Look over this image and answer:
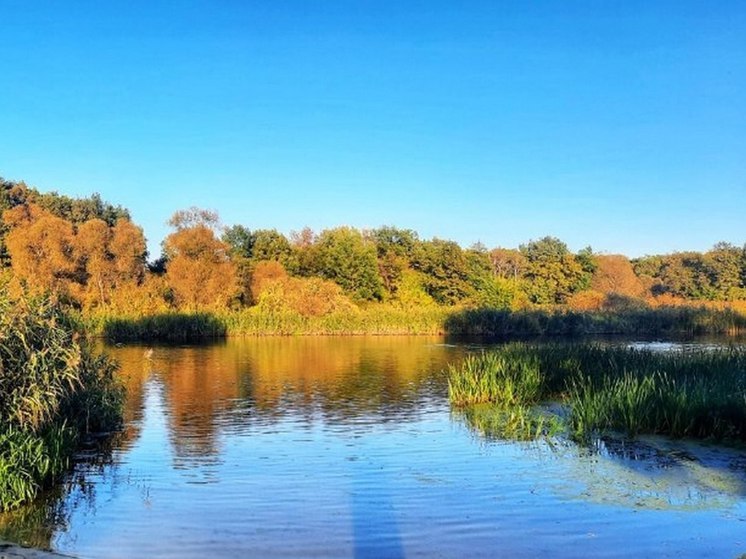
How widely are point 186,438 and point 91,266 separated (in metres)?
45.8

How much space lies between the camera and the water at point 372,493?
8234 millimetres

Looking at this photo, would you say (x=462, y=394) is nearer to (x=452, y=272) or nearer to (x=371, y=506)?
(x=371, y=506)

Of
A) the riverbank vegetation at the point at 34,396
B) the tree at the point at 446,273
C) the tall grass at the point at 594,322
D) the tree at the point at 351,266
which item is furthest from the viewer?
the tree at the point at 446,273

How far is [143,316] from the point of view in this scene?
4609 cm

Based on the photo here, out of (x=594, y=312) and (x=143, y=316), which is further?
(x=594, y=312)

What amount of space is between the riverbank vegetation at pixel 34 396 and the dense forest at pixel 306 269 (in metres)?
36.6

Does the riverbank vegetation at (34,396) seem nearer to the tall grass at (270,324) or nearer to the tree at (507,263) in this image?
the tall grass at (270,324)

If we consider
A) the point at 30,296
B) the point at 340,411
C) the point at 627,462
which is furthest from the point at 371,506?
the point at 340,411

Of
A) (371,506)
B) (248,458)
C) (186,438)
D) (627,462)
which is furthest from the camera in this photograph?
(186,438)

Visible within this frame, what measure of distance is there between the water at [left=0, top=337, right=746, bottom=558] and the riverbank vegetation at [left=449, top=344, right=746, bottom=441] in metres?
0.67

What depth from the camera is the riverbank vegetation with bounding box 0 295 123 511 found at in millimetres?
9578

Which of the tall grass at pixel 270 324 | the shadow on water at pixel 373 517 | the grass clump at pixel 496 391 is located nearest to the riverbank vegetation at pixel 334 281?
the tall grass at pixel 270 324

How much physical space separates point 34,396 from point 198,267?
1903 inches

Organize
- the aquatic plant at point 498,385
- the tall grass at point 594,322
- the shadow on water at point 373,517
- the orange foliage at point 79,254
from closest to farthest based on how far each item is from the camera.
Result: the shadow on water at point 373,517 < the aquatic plant at point 498,385 < the tall grass at point 594,322 < the orange foliage at point 79,254
